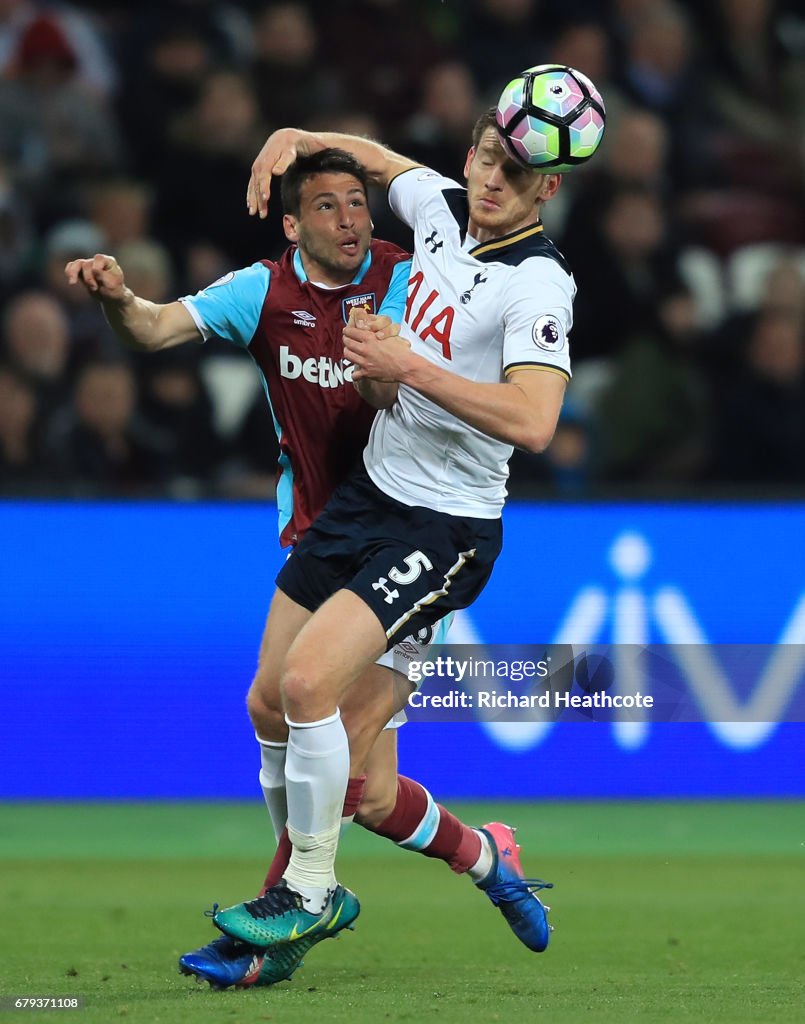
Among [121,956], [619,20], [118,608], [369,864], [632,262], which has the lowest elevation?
[121,956]

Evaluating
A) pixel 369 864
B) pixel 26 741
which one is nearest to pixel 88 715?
pixel 26 741

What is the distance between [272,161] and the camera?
18.3 feet

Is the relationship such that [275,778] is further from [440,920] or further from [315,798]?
[440,920]

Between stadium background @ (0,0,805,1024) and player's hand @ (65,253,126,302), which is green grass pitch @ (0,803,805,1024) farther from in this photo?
player's hand @ (65,253,126,302)

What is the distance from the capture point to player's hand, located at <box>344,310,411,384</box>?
195 inches

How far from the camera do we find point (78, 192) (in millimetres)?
10812

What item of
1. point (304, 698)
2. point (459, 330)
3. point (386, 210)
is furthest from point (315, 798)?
point (386, 210)

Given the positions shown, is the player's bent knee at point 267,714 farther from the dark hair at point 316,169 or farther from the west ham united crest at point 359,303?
the dark hair at point 316,169

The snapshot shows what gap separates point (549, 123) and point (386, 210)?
527cm

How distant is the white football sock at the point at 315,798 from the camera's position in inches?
206

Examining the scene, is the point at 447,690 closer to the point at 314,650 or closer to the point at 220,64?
the point at 314,650

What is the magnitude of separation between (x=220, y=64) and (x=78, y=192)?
1.28m

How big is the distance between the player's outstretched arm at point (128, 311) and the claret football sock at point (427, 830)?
163 cm

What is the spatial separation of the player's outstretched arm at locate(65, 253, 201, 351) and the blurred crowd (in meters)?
3.17
